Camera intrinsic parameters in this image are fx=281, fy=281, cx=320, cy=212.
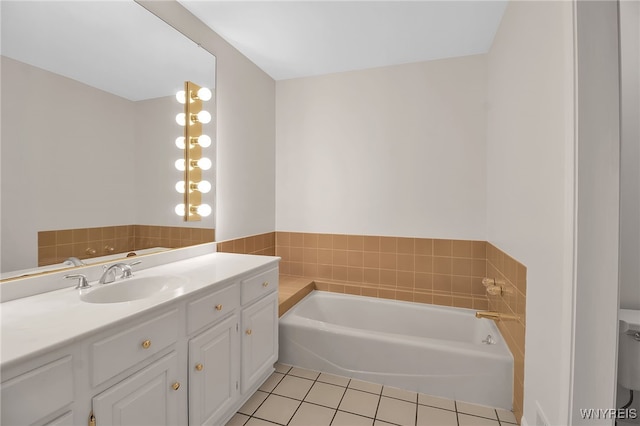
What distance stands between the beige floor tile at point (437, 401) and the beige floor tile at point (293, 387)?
27.9 inches

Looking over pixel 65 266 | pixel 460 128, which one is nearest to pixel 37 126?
pixel 65 266

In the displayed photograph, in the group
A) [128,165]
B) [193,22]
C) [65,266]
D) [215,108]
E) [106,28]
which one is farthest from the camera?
[215,108]

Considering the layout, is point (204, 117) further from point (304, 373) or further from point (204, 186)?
point (304, 373)

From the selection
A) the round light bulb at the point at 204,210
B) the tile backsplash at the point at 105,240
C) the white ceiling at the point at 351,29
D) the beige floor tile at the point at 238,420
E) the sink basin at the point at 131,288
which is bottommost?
the beige floor tile at the point at 238,420

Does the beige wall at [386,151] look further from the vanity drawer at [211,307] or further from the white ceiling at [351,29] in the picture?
the vanity drawer at [211,307]

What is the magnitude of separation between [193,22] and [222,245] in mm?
1583

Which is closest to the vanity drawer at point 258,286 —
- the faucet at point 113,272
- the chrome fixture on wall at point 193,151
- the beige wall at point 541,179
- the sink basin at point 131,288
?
the sink basin at point 131,288

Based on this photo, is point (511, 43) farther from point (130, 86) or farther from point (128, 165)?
point (128, 165)

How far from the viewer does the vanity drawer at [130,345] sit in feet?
2.90

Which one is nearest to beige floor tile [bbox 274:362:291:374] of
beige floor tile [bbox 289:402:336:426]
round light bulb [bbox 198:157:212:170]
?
beige floor tile [bbox 289:402:336:426]

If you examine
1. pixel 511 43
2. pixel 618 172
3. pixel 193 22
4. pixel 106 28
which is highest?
pixel 193 22

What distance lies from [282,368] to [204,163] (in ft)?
5.25

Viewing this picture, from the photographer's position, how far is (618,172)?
962mm

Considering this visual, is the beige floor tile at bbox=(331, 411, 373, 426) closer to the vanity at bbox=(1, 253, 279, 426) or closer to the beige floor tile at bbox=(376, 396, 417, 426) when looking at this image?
the beige floor tile at bbox=(376, 396, 417, 426)
